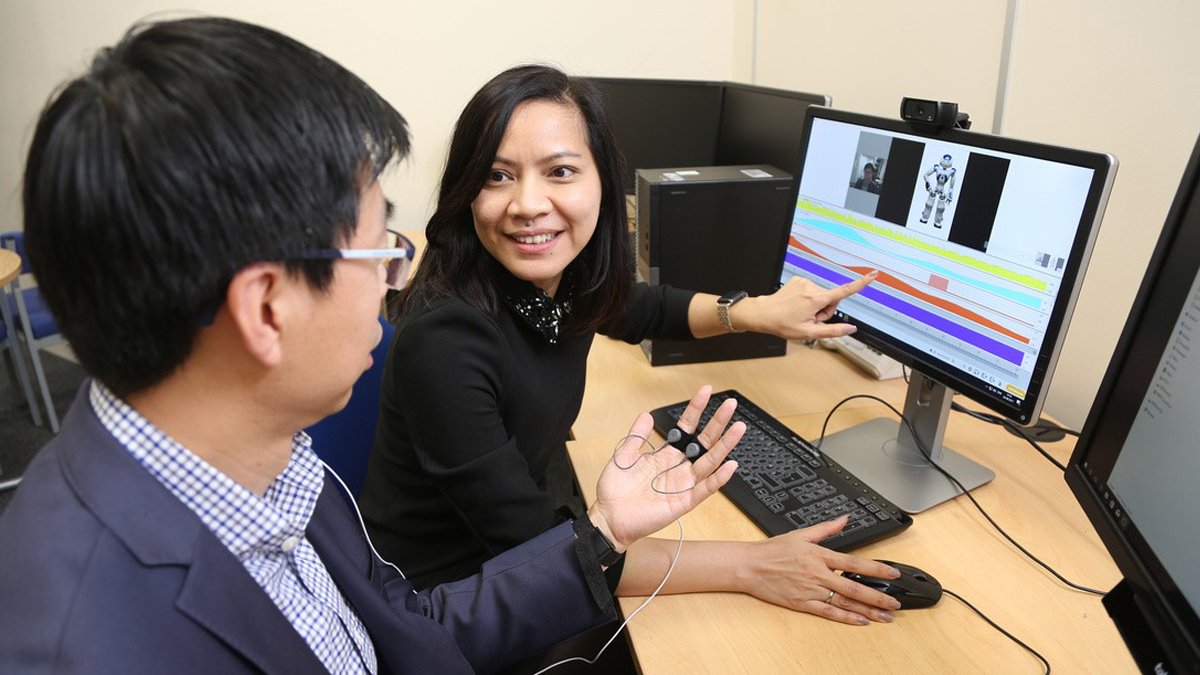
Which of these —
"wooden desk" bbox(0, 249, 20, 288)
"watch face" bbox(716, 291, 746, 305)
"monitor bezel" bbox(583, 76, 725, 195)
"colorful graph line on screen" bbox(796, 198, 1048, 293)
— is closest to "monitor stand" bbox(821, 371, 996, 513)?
"colorful graph line on screen" bbox(796, 198, 1048, 293)

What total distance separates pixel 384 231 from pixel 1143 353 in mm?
763

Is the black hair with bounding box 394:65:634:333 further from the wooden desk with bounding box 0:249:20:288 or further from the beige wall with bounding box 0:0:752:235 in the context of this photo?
the wooden desk with bounding box 0:249:20:288

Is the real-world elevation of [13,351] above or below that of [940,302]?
below

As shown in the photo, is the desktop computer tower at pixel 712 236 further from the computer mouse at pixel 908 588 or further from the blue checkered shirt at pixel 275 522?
the blue checkered shirt at pixel 275 522

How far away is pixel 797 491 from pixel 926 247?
412mm

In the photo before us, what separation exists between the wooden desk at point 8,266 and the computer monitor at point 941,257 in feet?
7.56

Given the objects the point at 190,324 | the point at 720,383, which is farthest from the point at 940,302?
the point at 190,324

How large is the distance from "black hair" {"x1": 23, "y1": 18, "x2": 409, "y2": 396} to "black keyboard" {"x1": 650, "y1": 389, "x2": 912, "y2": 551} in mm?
761

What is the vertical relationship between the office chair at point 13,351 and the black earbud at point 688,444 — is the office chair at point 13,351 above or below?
below

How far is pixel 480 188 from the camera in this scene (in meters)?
1.11

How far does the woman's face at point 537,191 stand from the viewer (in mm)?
1098

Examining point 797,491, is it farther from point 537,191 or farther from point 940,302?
point 537,191

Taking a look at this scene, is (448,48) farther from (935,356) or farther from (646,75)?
(935,356)

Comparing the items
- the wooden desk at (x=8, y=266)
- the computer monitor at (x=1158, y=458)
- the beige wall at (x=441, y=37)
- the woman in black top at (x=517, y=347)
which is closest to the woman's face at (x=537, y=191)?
the woman in black top at (x=517, y=347)
